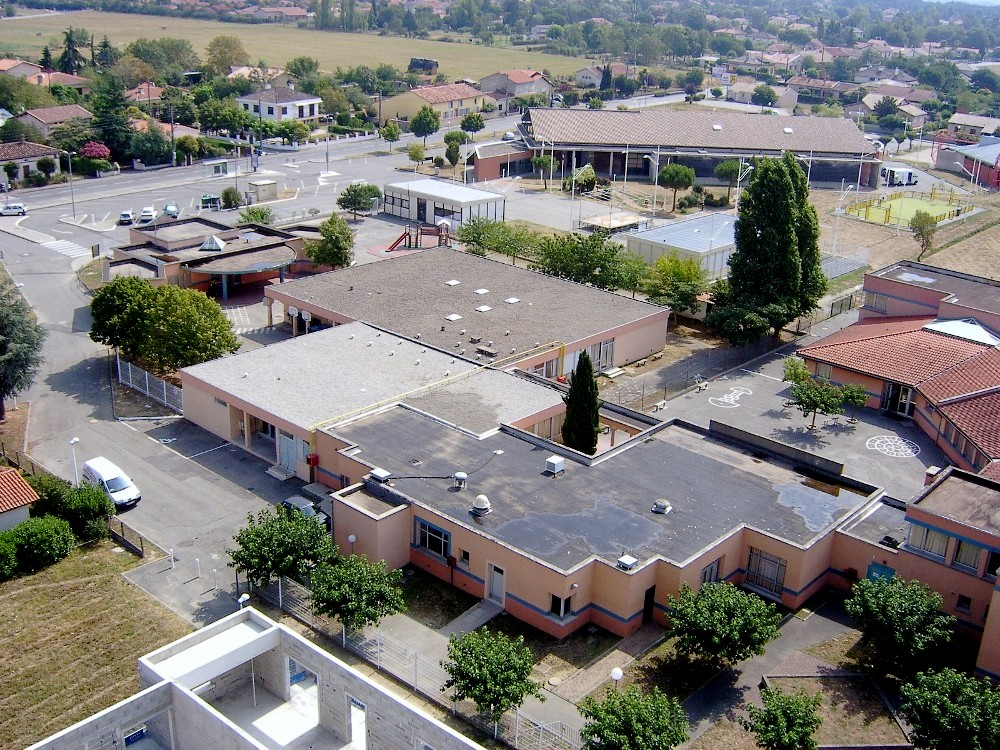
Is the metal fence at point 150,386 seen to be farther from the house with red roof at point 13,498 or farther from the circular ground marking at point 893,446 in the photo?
the circular ground marking at point 893,446

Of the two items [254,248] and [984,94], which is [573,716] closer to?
[254,248]

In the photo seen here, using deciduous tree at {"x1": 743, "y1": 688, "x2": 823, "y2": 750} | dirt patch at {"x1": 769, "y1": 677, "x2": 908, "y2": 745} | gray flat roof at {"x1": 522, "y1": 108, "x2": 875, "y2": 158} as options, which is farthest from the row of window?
gray flat roof at {"x1": 522, "y1": 108, "x2": 875, "y2": 158}

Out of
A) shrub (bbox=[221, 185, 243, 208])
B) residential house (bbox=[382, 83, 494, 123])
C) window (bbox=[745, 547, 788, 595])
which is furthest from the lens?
residential house (bbox=[382, 83, 494, 123])

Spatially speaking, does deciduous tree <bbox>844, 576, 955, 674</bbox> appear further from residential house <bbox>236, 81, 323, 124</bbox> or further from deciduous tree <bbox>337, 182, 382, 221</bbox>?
residential house <bbox>236, 81, 323, 124</bbox>

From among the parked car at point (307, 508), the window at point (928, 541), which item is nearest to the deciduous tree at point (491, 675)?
the parked car at point (307, 508)

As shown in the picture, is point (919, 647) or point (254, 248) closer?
point (919, 647)

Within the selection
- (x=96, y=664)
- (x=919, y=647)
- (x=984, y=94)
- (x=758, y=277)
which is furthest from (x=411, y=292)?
(x=984, y=94)

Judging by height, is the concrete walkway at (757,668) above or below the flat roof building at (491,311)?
below
